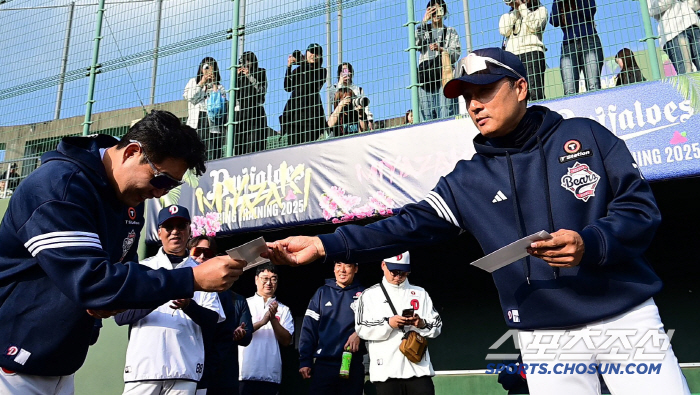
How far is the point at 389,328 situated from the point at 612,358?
15.3 ft

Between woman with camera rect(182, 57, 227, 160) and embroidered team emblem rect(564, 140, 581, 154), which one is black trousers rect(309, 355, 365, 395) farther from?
embroidered team emblem rect(564, 140, 581, 154)

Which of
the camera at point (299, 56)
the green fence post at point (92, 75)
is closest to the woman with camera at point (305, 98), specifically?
the camera at point (299, 56)

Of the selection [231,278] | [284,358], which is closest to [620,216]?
[231,278]

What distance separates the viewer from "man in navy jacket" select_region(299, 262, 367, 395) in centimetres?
756

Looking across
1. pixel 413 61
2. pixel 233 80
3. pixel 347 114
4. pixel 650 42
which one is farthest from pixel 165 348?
pixel 650 42

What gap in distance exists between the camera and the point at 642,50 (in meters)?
6.80

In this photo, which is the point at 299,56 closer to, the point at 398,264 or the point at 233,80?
the point at 233,80

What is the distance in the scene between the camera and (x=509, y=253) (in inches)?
94.5

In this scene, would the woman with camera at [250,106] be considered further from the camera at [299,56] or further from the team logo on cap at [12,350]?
the team logo on cap at [12,350]

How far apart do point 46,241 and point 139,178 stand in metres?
0.57

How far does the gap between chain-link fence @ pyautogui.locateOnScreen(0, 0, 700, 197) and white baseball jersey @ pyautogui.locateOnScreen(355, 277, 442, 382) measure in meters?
2.13

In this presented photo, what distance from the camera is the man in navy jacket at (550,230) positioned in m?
2.44

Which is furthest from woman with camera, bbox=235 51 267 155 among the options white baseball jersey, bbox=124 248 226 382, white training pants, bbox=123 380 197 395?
white training pants, bbox=123 380 197 395

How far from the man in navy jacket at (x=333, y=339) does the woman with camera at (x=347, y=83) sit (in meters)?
1.89
